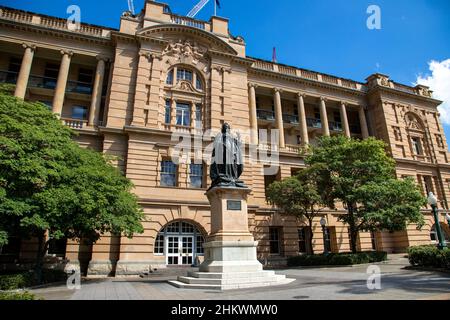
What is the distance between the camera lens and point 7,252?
20.4 m

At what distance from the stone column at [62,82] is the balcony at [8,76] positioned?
13.7 feet

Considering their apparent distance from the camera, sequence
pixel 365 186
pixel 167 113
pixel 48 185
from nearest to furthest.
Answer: pixel 48 185 → pixel 365 186 → pixel 167 113

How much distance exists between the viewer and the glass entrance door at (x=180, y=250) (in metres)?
22.2

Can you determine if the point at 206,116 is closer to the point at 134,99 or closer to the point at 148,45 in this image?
the point at 134,99

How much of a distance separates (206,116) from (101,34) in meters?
12.3

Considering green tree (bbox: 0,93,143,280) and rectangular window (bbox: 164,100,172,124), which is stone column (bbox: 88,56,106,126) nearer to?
rectangular window (bbox: 164,100,172,124)

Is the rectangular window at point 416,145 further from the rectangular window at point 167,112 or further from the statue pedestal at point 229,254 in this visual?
the statue pedestal at point 229,254

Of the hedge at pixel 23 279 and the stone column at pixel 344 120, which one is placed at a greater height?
the stone column at pixel 344 120

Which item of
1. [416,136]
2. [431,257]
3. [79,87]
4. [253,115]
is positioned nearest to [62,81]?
[79,87]

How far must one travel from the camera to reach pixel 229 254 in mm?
11594

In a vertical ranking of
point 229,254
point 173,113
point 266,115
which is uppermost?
point 266,115

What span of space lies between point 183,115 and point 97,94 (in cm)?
763

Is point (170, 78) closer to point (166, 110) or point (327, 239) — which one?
point (166, 110)

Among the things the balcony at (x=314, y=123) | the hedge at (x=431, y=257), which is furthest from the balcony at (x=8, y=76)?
the hedge at (x=431, y=257)
